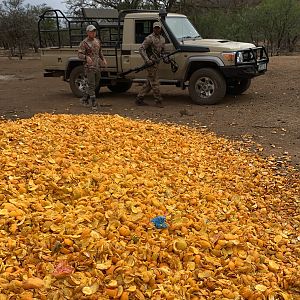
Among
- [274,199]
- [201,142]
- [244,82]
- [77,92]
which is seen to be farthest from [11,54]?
[274,199]

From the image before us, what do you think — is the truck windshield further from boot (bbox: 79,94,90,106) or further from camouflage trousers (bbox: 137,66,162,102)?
boot (bbox: 79,94,90,106)

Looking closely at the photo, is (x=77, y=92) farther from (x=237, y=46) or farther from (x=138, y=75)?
(x=237, y=46)

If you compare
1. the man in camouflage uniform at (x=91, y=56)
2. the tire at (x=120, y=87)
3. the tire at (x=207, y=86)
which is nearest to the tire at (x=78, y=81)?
the tire at (x=120, y=87)

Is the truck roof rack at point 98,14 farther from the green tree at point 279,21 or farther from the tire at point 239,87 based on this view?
the green tree at point 279,21

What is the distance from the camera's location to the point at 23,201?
151 inches

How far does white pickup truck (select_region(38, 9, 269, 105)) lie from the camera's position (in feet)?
34.5

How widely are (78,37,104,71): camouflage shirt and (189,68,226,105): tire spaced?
7.70 ft

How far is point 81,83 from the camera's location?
12320 millimetres

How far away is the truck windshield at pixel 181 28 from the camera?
11.0 m

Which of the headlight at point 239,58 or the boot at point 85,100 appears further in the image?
the boot at point 85,100

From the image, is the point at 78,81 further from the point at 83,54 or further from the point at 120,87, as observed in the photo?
the point at 83,54

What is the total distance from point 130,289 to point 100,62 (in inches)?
334

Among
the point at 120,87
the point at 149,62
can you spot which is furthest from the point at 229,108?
the point at 120,87

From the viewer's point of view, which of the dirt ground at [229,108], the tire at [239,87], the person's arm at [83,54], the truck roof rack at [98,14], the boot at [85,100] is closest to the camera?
the dirt ground at [229,108]
